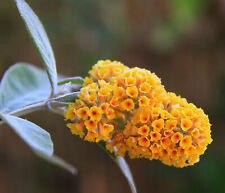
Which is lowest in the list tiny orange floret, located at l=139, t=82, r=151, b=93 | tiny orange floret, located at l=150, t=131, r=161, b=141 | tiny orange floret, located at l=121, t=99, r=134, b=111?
tiny orange floret, located at l=150, t=131, r=161, b=141

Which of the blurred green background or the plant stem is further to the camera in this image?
the blurred green background

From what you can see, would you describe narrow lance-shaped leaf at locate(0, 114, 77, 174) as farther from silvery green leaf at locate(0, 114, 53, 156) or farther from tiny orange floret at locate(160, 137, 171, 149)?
tiny orange floret at locate(160, 137, 171, 149)

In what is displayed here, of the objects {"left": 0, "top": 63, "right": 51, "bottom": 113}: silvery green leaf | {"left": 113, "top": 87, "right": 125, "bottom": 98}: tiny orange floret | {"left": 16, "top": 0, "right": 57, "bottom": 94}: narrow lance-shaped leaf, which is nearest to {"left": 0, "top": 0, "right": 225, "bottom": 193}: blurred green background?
{"left": 0, "top": 63, "right": 51, "bottom": 113}: silvery green leaf

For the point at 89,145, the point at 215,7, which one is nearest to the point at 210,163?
the point at 89,145

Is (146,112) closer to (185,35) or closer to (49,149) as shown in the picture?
(49,149)

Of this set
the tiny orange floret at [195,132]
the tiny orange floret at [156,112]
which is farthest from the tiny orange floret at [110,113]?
the tiny orange floret at [195,132]

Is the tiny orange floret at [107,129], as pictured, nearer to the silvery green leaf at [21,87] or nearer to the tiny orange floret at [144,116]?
the tiny orange floret at [144,116]

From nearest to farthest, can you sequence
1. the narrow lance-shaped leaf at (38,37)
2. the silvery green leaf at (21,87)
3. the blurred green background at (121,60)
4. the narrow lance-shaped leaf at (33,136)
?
the narrow lance-shaped leaf at (33,136)
the narrow lance-shaped leaf at (38,37)
the silvery green leaf at (21,87)
the blurred green background at (121,60)

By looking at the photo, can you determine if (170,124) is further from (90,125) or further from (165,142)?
(90,125)
